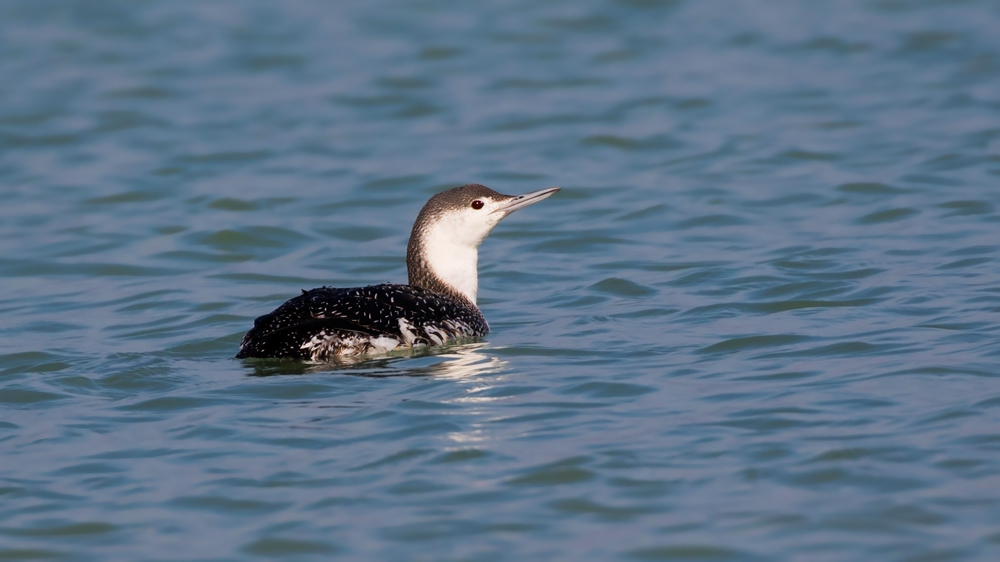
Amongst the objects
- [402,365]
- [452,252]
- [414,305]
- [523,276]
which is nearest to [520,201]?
[452,252]

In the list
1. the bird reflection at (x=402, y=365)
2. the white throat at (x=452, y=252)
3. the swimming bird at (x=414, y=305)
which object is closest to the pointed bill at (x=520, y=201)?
the swimming bird at (x=414, y=305)

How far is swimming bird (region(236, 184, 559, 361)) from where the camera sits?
23.4 ft

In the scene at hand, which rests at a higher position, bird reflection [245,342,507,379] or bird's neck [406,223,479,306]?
bird's neck [406,223,479,306]

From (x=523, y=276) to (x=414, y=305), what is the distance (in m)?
2.23

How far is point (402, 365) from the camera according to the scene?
23.5ft

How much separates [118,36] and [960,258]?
38.2 feet

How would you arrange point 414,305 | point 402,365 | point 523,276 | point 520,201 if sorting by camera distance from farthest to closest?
1. point 523,276
2. point 520,201
3. point 414,305
4. point 402,365

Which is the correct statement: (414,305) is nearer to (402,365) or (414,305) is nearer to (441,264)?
(402,365)

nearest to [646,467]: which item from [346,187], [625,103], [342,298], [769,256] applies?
[342,298]

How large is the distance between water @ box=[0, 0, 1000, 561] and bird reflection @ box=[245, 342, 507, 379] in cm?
4

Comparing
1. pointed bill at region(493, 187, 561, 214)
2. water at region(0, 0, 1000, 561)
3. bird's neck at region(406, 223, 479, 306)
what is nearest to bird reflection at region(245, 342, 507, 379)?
water at region(0, 0, 1000, 561)

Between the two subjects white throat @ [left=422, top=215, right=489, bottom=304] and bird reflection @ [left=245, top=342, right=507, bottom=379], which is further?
white throat @ [left=422, top=215, right=489, bottom=304]

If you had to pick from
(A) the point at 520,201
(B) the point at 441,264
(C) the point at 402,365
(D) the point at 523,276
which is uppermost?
(A) the point at 520,201

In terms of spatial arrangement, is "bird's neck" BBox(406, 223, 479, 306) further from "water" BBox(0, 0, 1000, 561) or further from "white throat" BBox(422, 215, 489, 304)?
"water" BBox(0, 0, 1000, 561)
